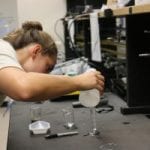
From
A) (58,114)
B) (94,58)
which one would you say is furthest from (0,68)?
(94,58)

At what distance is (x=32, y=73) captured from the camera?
3.70 ft

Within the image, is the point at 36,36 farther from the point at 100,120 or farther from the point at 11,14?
the point at 11,14

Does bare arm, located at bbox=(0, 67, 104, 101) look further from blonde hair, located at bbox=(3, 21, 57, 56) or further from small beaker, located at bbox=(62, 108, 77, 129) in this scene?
small beaker, located at bbox=(62, 108, 77, 129)

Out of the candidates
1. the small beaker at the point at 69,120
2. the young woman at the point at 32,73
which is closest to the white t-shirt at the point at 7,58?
the young woman at the point at 32,73

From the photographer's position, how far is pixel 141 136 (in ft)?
4.59

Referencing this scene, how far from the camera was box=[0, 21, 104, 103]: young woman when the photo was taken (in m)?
1.07

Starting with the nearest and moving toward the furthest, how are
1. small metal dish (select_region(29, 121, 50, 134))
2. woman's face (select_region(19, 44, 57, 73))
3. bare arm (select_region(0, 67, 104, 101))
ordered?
1. bare arm (select_region(0, 67, 104, 101))
2. woman's face (select_region(19, 44, 57, 73))
3. small metal dish (select_region(29, 121, 50, 134))

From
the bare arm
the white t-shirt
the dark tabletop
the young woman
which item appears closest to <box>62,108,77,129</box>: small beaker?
the dark tabletop

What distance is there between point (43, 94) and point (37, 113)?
2.01 ft

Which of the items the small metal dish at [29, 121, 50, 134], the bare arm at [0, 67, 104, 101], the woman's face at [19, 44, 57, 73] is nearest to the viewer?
the bare arm at [0, 67, 104, 101]

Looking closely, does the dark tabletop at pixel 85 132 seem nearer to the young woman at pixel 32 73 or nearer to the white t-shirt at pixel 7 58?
the young woman at pixel 32 73

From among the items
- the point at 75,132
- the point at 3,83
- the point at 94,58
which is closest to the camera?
the point at 3,83

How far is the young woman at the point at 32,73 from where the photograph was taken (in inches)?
42.2

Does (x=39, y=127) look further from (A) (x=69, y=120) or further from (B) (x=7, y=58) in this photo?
(B) (x=7, y=58)
